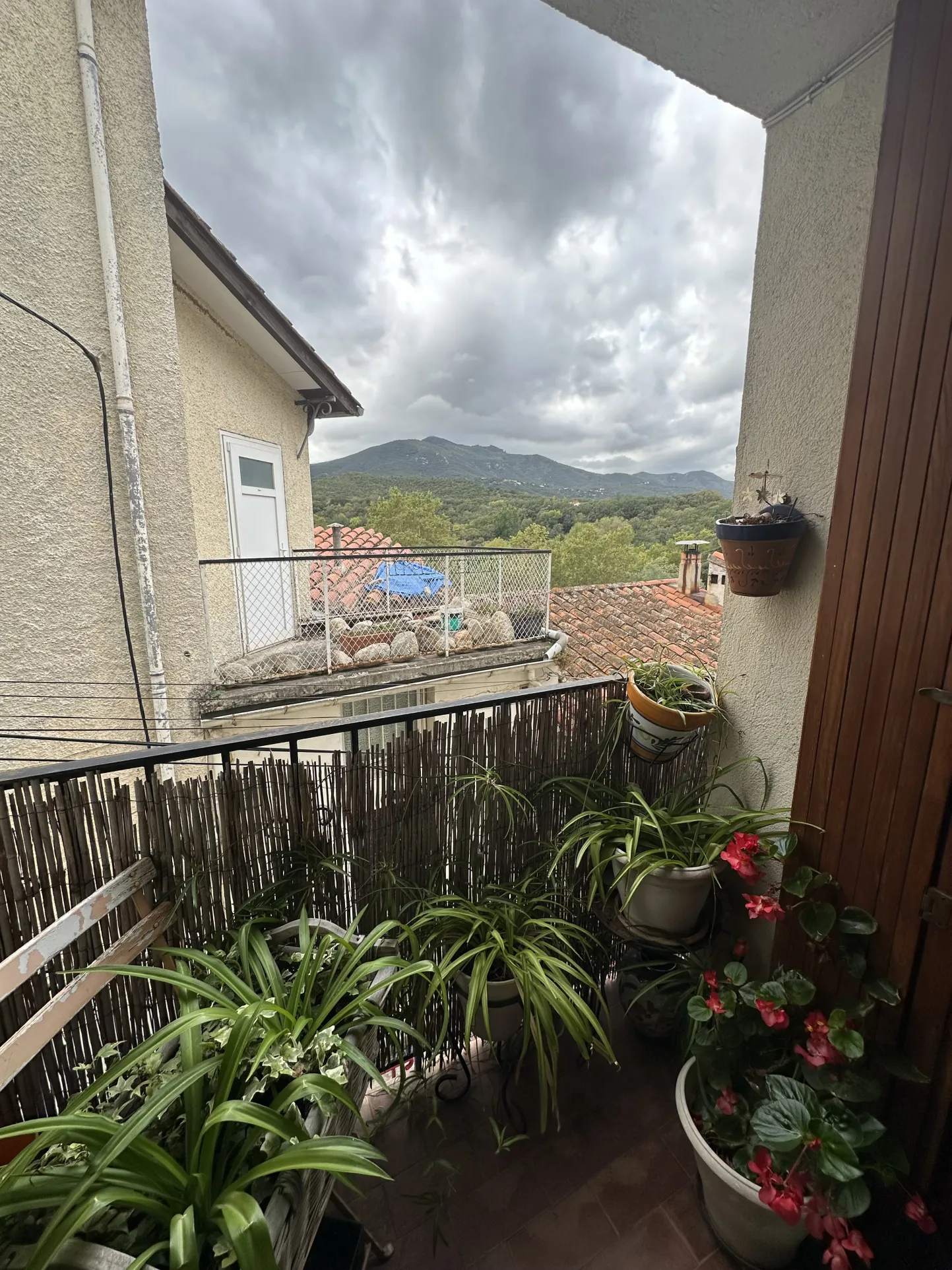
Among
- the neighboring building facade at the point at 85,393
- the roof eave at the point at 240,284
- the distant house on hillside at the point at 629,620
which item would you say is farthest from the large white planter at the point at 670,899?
the roof eave at the point at 240,284

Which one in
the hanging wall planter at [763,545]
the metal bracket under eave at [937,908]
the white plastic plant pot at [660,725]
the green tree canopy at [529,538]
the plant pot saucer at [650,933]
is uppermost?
the green tree canopy at [529,538]

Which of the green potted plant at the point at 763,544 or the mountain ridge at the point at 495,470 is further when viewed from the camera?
the mountain ridge at the point at 495,470

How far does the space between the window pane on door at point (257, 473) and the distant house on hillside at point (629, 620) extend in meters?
4.35

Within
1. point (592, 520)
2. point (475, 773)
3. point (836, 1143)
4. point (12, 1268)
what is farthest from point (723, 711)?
point (592, 520)

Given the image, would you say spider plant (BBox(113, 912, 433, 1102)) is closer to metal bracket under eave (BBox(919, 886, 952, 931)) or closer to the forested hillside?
metal bracket under eave (BBox(919, 886, 952, 931))

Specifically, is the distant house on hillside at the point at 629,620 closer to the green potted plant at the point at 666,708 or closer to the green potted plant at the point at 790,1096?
the green potted plant at the point at 666,708

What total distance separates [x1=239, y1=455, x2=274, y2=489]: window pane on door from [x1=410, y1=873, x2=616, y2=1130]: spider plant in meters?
5.76

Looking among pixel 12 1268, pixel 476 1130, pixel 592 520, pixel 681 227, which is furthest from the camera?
pixel 592 520

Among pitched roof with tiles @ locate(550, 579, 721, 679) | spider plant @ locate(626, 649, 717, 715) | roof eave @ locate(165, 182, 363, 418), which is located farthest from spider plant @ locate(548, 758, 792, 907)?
roof eave @ locate(165, 182, 363, 418)

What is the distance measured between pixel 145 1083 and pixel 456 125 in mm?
10148

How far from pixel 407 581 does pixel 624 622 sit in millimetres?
3139

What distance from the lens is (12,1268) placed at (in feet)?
2.24

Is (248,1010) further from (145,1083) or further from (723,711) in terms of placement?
(723,711)

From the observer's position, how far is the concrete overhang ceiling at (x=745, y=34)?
3.93 ft
